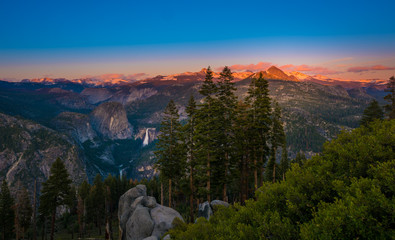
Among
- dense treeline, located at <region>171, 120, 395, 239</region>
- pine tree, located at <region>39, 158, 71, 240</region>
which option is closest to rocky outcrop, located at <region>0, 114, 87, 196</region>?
pine tree, located at <region>39, 158, 71, 240</region>

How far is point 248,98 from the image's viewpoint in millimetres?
32781


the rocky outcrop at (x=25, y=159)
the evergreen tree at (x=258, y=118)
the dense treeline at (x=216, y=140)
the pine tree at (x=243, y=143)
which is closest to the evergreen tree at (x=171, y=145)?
the dense treeline at (x=216, y=140)

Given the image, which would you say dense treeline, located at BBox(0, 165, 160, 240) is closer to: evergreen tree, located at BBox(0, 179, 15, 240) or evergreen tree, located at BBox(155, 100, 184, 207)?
evergreen tree, located at BBox(0, 179, 15, 240)

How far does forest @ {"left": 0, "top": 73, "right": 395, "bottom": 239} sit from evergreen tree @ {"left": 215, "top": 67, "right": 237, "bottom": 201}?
0.47 ft

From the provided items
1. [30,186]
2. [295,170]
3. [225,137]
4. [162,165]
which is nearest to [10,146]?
[30,186]

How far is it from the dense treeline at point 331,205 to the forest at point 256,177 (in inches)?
1.5

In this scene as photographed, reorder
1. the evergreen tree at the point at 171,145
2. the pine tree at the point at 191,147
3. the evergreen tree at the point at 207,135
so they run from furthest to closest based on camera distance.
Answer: the evergreen tree at the point at 171,145 → the pine tree at the point at 191,147 → the evergreen tree at the point at 207,135

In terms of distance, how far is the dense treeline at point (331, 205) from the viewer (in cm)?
634

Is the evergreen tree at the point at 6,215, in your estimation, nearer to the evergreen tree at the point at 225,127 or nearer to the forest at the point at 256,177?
the forest at the point at 256,177

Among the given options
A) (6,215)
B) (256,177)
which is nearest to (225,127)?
(256,177)

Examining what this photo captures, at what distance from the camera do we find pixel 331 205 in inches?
303

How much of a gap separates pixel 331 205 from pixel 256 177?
25447mm

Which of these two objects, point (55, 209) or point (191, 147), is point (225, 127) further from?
point (55, 209)

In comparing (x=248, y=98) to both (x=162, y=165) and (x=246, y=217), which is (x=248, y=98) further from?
(x=246, y=217)
